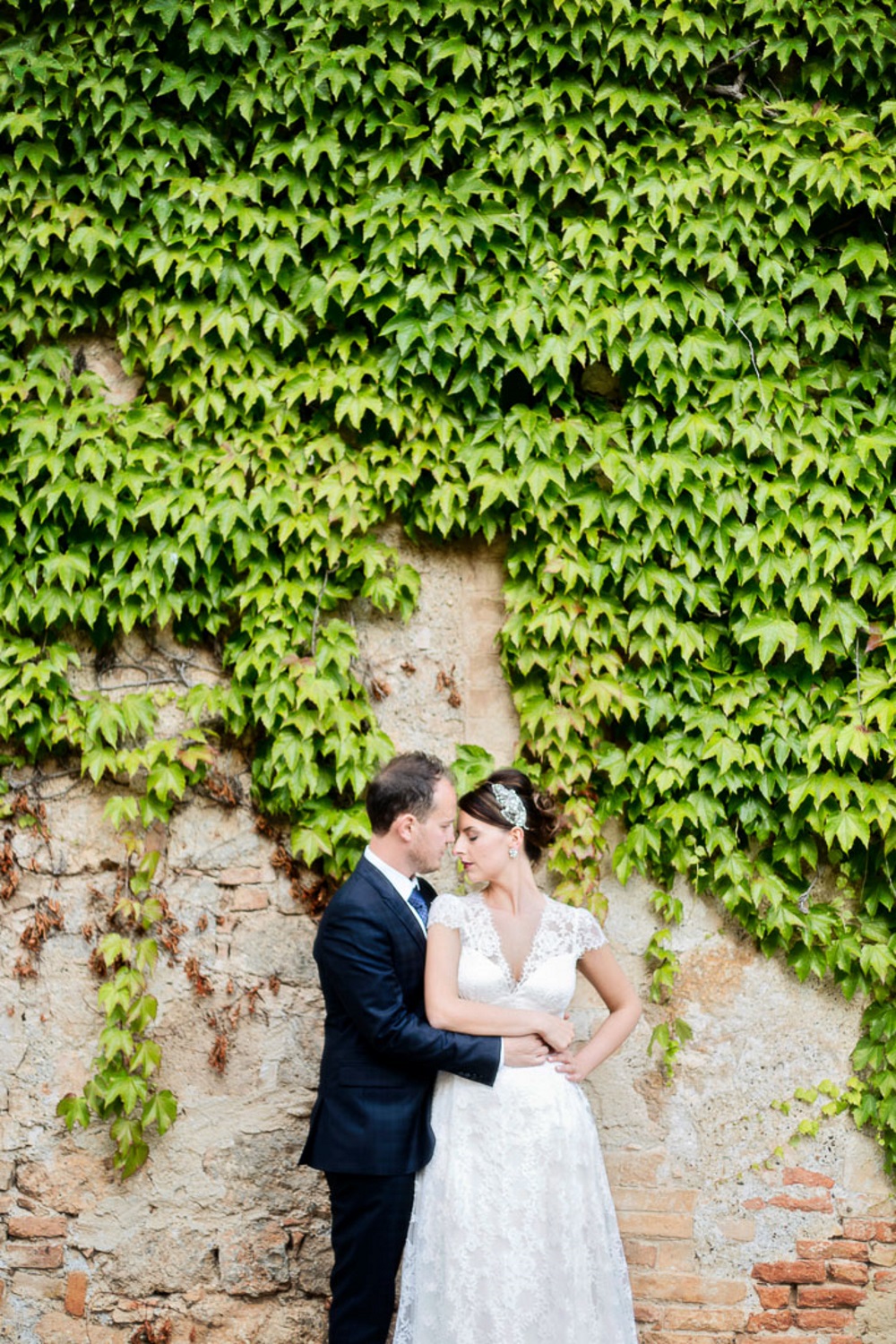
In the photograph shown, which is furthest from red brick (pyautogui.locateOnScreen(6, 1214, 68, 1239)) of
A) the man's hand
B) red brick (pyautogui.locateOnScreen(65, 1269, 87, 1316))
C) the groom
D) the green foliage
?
the man's hand

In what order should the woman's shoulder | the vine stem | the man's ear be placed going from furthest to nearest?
the vine stem, the woman's shoulder, the man's ear

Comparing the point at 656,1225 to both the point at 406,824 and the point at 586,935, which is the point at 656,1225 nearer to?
the point at 586,935

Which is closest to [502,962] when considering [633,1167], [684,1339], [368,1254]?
[368,1254]

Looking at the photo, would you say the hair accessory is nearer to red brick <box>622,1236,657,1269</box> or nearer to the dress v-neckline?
the dress v-neckline

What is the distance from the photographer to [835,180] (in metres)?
3.84

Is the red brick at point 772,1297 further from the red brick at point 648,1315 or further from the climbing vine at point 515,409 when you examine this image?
the climbing vine at point 515,409

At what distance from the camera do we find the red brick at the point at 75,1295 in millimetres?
3824

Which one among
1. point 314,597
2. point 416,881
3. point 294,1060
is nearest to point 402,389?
point 314,597

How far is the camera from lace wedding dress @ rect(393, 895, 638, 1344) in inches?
113

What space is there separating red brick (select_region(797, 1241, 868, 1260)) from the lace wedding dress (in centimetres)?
102

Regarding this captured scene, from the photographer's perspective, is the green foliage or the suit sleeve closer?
the suit sleeve

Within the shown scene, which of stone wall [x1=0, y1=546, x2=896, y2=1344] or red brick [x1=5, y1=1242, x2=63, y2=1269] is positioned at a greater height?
stone wall [x1=0, y1=546, x2=896, y2=1344]

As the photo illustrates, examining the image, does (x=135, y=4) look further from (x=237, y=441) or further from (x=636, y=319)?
(x=636, y=319)

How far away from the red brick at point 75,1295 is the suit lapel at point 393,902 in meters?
1.96
